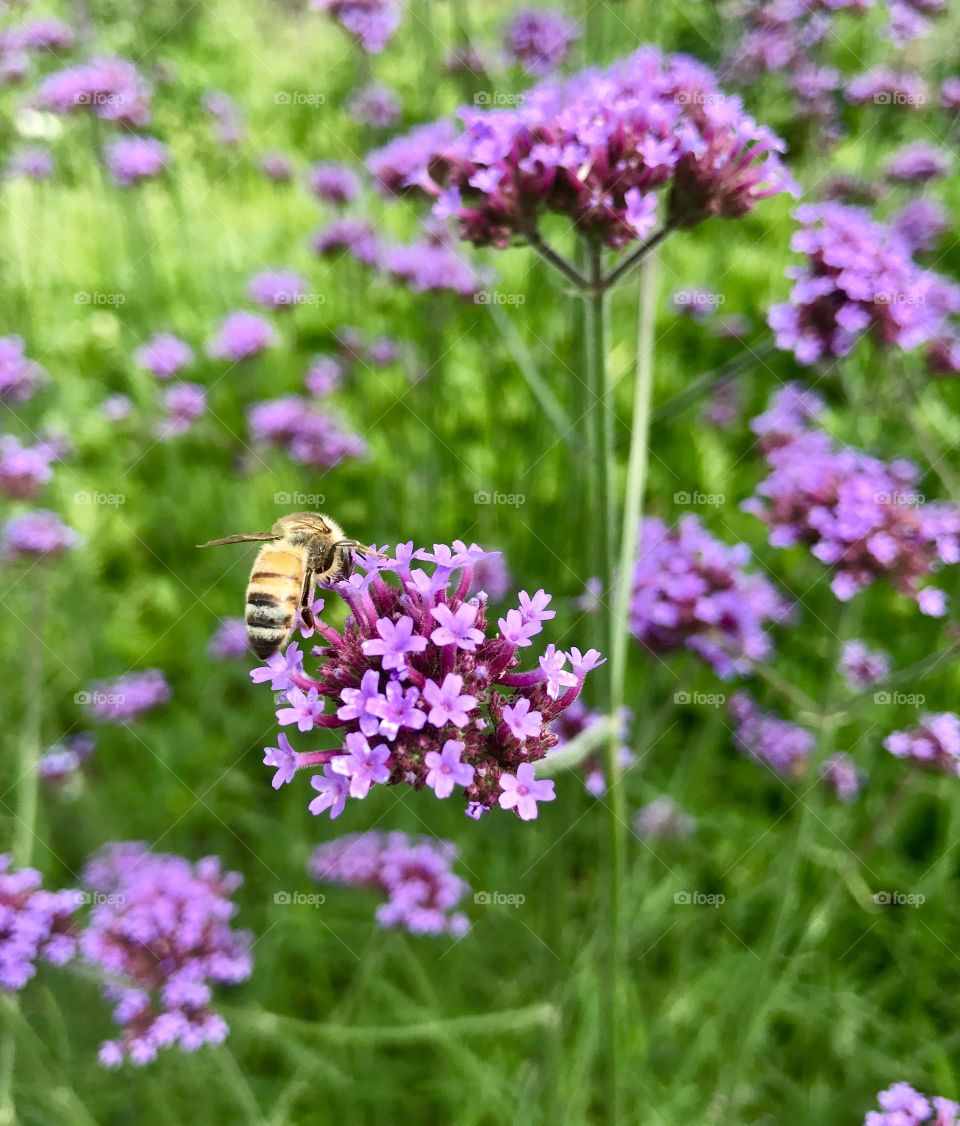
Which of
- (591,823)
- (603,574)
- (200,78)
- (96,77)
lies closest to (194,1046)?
(603,574)

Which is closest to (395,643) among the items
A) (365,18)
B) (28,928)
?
(28,928)

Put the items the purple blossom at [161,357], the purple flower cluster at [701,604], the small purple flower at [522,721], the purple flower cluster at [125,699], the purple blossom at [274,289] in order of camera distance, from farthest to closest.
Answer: the purple blossom at [274,289] < the purple blossom at [161,357] < the purple flower cluster at [125,699] < the purple flower cluster at [701,604] < the small purple flower at [522,721]

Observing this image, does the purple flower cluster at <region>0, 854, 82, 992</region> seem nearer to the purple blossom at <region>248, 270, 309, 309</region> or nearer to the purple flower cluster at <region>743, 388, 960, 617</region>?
the purple flower cluster at <region>743, 388, 960, 617</region>

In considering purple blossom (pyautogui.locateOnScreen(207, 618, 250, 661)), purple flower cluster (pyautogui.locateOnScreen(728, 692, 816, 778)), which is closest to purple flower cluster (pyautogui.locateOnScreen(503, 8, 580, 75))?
purple blossom (pyautogui.locateOnScreen(207, 618, 250, 661))

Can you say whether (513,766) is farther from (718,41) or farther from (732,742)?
(718,41)

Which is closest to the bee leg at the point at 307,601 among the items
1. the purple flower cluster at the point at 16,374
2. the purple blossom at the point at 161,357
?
the purple flower cluster at the point at 16,374

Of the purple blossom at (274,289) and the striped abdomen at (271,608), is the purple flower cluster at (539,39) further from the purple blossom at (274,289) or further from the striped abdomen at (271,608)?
the striped abdomen at (271,608)
